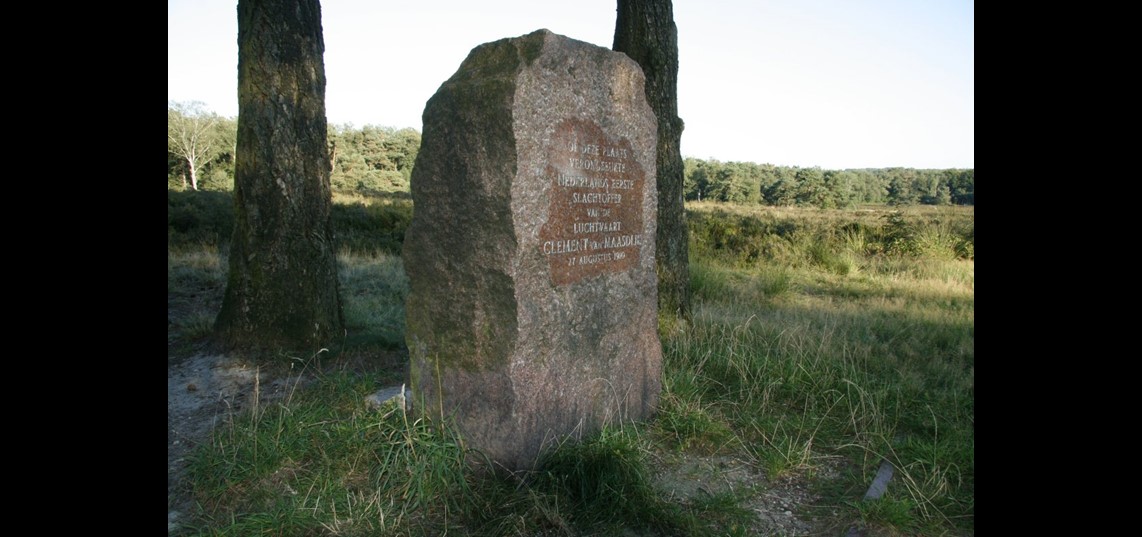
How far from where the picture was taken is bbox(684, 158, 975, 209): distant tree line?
105 feet

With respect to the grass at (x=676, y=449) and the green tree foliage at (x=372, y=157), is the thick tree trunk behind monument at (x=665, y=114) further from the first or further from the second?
the green tree foliage at (x=372, y=157)

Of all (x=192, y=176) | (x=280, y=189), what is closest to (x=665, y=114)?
(x=280, y=189)

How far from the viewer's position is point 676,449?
354cm

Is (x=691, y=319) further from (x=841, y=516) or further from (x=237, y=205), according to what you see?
(x=237, y=205)

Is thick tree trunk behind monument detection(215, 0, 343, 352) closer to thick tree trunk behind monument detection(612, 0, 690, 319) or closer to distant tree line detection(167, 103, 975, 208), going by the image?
thick tree trunk behind monument detection(612, 0, 690, 319)

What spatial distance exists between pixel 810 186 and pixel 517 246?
3234cm

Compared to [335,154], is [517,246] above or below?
below

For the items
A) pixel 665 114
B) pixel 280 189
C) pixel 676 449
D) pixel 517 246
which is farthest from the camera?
pixel 665 114

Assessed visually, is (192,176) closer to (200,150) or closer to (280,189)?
(200,150)

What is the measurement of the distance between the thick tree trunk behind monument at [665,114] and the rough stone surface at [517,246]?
1.84 meters

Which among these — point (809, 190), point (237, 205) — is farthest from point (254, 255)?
point (809, 190)

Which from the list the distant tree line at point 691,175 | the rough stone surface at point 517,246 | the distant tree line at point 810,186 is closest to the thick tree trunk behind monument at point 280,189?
the rough stone surface at point 517,246

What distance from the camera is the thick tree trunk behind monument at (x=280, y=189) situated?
4.70 m

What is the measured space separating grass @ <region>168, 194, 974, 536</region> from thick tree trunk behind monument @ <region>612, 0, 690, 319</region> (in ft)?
1.29
